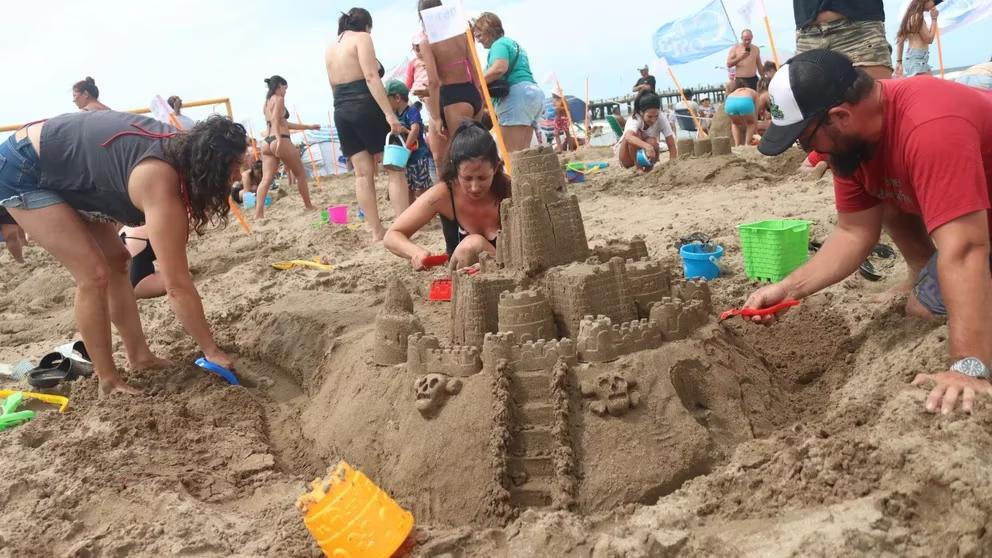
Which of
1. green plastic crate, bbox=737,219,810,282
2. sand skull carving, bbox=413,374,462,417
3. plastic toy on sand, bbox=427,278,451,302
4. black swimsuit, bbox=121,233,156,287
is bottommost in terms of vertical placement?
green plastic crate, bbox=737,219,810,282

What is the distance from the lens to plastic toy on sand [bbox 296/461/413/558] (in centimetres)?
212

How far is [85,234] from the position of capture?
3.62 meters

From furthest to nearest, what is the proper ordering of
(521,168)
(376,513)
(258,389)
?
(258,389) < (521,168) < (376,513)

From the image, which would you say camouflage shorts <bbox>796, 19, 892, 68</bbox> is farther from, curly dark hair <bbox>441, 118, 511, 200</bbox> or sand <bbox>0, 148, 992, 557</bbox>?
curly dark hair <bbox>441, 118, 511, 200</bbox>

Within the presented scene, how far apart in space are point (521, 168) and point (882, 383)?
149 centimetres

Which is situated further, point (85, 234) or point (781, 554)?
point (85, 234)

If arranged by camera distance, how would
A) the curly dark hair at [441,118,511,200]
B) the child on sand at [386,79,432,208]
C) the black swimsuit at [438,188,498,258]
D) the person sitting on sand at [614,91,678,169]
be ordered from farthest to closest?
the person sitting on sand at [614,91,678,169]
the child on sand at [386,79,432,208]
the black swimsuit at [438,188,498,258]
the curly dark hair at [441,118,511,200]

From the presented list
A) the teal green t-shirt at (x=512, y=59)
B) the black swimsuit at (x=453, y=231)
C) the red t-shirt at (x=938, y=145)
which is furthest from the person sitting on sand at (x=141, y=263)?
the red t-shirt at (x=938, y=145)

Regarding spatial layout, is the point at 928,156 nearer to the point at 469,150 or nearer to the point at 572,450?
the point at 572,450

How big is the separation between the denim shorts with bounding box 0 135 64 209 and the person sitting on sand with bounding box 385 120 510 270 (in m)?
1.66

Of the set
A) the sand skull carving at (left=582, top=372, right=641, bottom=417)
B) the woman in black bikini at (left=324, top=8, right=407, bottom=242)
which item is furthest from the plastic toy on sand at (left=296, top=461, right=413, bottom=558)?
the woman in black bikini at (left=324, top=8, right=407, bottom=242)

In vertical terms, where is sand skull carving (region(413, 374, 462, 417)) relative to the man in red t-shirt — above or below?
below

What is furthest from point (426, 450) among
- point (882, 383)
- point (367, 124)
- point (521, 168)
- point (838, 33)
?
point (367, 124)

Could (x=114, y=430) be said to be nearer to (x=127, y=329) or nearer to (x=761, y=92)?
(x=127, y=329)
